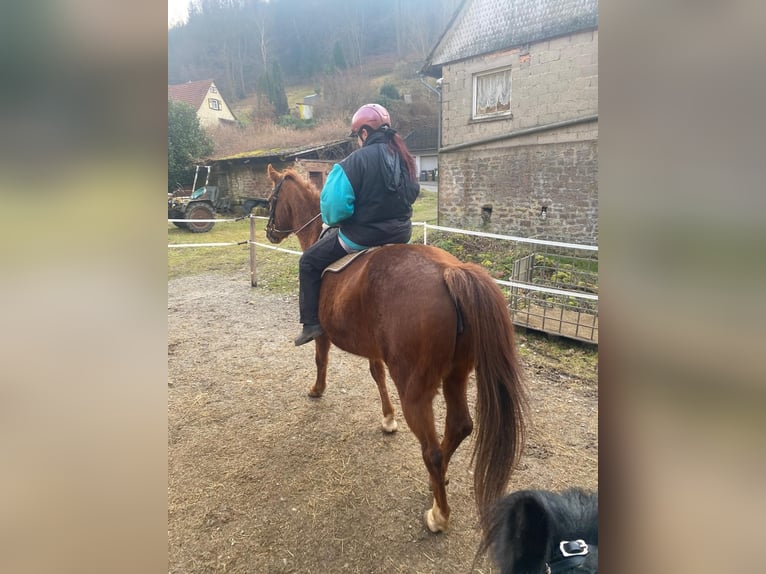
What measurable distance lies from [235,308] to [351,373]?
253 cm

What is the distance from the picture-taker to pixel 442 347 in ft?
5.83

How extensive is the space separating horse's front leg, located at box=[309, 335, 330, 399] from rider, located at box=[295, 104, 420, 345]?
0.92m

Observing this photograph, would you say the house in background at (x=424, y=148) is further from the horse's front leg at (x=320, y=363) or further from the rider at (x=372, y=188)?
the rider at (x=372, y=188)

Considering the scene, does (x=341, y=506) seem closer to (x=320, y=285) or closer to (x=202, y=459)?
(x=202, y=459)

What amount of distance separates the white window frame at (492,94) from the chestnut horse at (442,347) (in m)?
7.14

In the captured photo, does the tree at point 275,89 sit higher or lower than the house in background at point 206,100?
higher

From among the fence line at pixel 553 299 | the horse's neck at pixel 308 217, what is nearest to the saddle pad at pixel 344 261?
the horse's neck at pixel 308 217

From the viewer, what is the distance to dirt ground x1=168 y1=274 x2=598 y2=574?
1.85m

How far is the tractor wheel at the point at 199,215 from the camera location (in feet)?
33.3

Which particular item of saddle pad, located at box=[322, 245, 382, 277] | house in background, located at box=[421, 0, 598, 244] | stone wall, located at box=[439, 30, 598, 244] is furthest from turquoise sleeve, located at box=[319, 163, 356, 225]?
house in background, located at box=[421, 0, 598, 244]

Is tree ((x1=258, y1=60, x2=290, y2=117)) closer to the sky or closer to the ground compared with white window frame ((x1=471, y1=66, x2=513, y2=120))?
closer to the sky

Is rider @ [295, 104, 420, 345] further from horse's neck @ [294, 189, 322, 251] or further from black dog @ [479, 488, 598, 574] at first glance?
black dog @ [479, 488, 598, 574]
